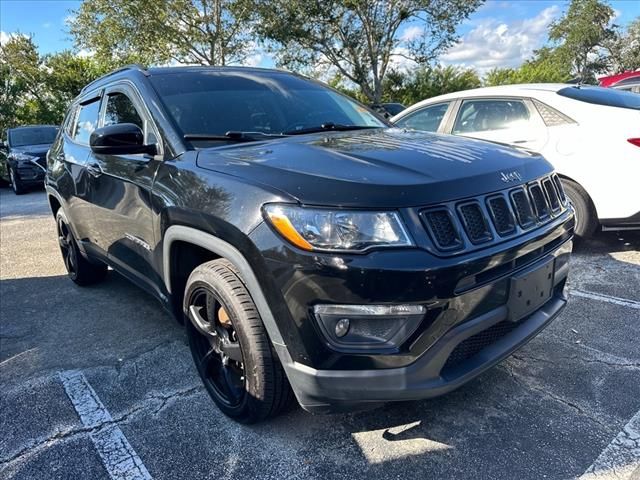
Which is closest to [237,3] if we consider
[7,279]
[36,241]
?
[36,241]

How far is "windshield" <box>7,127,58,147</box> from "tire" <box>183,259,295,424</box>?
12.4 m

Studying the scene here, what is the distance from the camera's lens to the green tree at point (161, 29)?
17.5 m

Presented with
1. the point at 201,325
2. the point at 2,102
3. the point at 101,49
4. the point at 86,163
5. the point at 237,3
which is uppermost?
the point at 237,3

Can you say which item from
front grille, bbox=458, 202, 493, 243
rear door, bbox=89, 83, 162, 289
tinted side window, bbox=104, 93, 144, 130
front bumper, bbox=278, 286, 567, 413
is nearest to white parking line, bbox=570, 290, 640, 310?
front bumper, bbox=278, 286, 567, 413

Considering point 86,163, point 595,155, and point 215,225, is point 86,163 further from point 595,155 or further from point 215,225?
point 595,155

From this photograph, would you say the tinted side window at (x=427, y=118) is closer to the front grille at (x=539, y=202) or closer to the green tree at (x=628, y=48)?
the front grille at (x=539, y=202)

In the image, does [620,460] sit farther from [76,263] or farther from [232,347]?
[76,263]

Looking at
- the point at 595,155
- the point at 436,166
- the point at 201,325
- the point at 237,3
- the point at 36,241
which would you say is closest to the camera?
the point at 436,166

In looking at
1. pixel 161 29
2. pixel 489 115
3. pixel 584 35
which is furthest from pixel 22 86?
pixel 584 35

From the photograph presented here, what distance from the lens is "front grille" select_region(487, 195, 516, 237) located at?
1.93m

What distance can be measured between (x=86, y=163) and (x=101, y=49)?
17797mm

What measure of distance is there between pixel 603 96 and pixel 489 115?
106cm

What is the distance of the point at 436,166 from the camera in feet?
6.44

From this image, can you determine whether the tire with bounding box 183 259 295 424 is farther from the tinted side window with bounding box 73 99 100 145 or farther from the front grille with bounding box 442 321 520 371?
the tinted side window with bounding box 73 99 100 145
